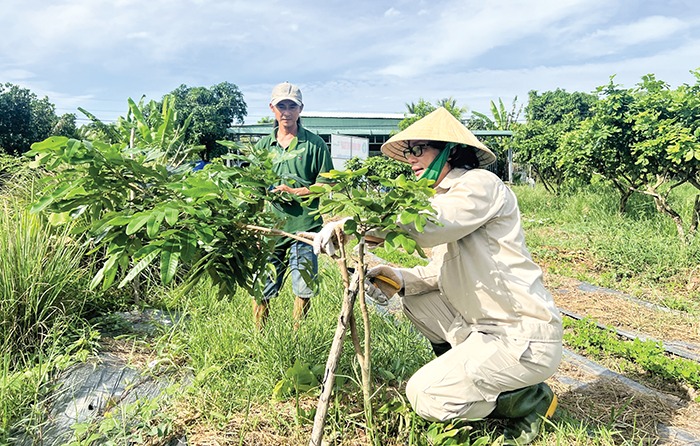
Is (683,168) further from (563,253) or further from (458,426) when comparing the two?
(458,426)

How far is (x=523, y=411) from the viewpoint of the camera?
214 centimetres

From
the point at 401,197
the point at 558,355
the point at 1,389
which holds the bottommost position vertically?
the point at 1,389

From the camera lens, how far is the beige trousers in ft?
6.51

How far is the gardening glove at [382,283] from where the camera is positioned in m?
2.28

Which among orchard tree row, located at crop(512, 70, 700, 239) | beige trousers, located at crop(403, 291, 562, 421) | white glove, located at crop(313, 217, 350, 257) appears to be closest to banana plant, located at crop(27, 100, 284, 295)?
white glove, located at crop(313, 217, 350, 257)

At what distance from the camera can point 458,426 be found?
83.8 inches

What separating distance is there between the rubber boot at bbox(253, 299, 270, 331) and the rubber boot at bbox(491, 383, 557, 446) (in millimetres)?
1345

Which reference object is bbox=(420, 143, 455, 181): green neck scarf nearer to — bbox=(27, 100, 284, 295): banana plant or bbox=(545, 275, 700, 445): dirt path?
bbox=(27, 100, 284, 295): banana plant

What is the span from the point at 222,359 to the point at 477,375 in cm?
129

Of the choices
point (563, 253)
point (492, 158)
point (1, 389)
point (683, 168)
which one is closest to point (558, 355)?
point (492, 158)

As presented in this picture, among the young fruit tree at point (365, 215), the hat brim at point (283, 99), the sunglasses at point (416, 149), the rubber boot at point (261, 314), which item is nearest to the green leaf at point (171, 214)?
the young fruit tree at point (365, 215)

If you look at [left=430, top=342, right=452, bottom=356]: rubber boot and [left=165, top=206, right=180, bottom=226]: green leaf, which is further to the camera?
[left=430, top=342, right=452, bottom=356]: rubber boot

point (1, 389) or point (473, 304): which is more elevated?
point (473, 304)

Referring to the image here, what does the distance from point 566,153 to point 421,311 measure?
24.5 feet
